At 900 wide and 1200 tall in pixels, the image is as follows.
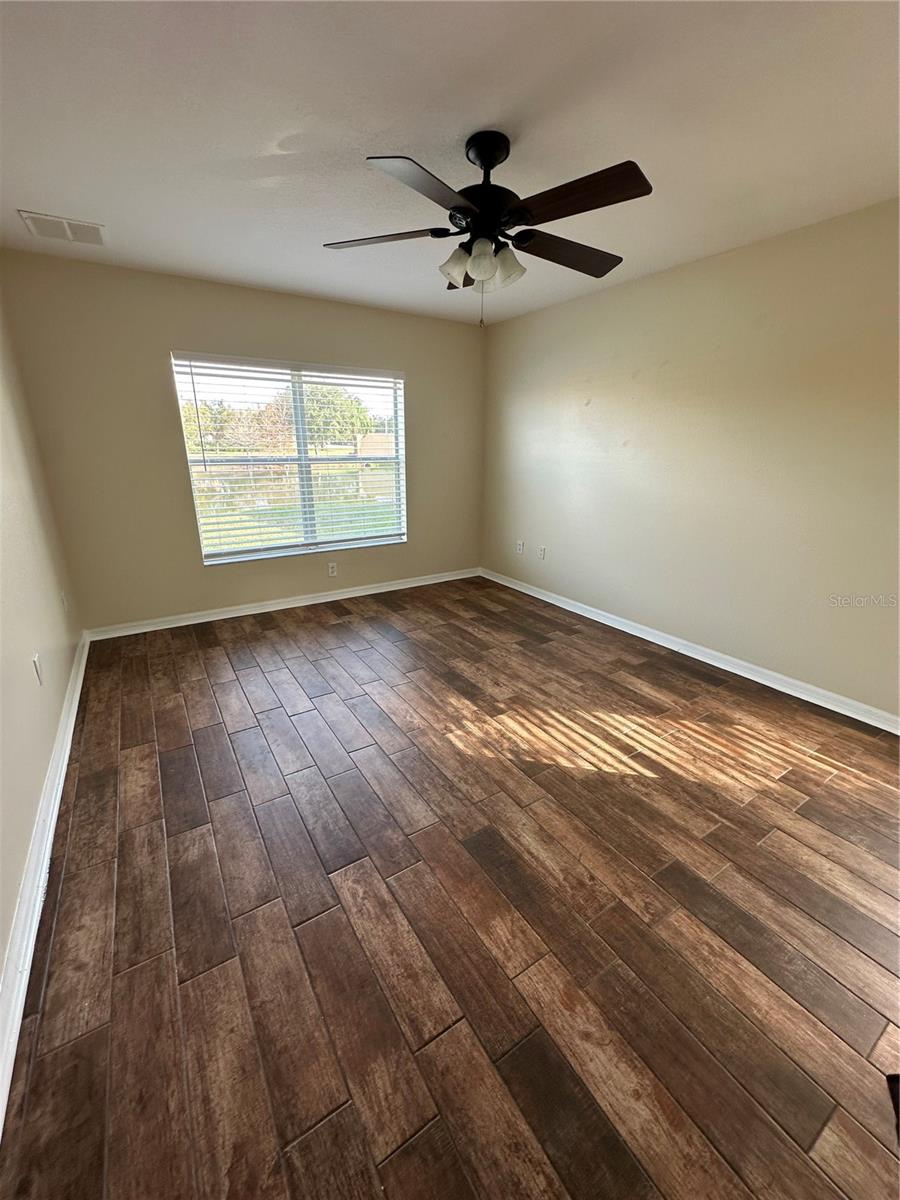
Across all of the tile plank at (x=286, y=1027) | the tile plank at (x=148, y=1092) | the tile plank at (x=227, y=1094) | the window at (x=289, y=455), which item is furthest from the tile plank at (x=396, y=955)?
the window at (x=289, y=455)

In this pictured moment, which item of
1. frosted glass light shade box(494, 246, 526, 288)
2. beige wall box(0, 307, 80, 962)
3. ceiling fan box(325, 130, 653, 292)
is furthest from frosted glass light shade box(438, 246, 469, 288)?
beige wall box(0, 307, 80, 962)

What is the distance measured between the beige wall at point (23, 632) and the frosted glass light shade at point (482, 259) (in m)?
2.18

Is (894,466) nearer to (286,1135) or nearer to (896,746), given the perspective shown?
(896,746)

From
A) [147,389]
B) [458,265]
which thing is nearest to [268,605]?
[147,389]

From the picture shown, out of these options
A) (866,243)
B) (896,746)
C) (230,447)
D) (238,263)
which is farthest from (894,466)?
(230,447)

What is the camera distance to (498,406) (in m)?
4.56

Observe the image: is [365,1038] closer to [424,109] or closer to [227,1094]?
[227,1094]

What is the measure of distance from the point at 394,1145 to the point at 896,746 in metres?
2.70

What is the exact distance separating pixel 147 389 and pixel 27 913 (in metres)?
3.16

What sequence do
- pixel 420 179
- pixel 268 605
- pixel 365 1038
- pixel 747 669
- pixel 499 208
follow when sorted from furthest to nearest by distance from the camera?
1. pixel 268 605
2. pixel 747 669
3. pixel 499 208
4. pixel 420 179
5. pixel 365 1038

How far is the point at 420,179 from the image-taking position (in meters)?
1.50

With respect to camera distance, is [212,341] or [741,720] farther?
[212,341]

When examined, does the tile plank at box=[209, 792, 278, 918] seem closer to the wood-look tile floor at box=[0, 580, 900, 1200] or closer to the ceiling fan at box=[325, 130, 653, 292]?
the wood-look tile floor at box=[0, 580, 900, 1200]

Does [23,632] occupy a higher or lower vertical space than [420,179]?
lower
